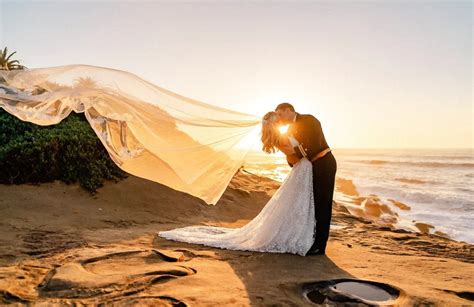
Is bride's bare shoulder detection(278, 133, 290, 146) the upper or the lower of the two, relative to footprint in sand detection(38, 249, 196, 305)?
upper

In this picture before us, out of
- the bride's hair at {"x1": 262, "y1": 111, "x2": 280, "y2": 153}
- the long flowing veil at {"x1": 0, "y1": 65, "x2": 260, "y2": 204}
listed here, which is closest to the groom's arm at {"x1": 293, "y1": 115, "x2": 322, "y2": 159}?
the bride's hair at {"x1": 262, "y1": 111, "x2": 280, "y2": 153}

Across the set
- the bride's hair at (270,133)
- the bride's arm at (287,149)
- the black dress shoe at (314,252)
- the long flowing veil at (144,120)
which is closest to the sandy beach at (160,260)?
the black dress shoe at (314,252)

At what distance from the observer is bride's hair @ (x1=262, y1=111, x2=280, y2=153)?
19.7 ft

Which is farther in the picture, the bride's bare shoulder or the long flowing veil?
the long flowing veil

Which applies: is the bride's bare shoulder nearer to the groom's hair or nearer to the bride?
the bride

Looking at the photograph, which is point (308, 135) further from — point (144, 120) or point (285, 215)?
point (144, 120)

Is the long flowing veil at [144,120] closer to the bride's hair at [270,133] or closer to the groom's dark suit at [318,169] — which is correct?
the bride's hair at [270,133]

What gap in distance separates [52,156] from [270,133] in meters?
5.74

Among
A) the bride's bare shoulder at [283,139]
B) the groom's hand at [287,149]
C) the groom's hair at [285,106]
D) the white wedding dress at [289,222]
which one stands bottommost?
A: the white wedding dress at [289,222]

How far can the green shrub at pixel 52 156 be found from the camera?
28.8 ft

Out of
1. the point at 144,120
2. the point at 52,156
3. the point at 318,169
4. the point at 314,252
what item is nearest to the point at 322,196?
the point at 318,169

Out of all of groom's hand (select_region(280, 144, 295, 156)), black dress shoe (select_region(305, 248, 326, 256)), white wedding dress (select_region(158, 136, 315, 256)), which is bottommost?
black dress shoe (select_region(305, 248, 326, 256))

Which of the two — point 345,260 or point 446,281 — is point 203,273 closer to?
point 345,260

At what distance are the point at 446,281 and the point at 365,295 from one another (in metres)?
1.35
